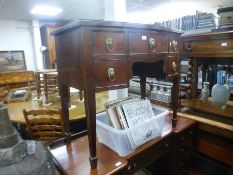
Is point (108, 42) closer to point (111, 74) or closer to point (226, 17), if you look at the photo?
point (111, 74)

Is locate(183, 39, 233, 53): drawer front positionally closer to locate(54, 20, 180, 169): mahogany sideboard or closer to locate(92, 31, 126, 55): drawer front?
locate(54, 20, 180, 169): mahogany sideboard

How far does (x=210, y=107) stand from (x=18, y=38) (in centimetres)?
565

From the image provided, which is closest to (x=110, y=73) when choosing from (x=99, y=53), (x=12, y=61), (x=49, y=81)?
(x=99, y=53)

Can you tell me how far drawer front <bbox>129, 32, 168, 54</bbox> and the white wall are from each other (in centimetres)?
548

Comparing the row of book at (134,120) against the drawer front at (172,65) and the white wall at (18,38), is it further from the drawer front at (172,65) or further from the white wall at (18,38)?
the white wall at (18,38)

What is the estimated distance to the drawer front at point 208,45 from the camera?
1.36 metres

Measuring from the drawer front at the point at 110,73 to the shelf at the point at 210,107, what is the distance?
40.3 inches

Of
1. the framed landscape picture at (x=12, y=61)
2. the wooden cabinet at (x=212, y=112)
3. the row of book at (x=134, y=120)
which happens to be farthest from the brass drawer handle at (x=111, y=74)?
the framed landscape picture at (x=12, y=61)

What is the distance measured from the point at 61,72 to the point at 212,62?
5.46 ft

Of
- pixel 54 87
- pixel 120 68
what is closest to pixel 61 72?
pixel 120 68

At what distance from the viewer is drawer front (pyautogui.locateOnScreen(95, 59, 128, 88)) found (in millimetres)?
839

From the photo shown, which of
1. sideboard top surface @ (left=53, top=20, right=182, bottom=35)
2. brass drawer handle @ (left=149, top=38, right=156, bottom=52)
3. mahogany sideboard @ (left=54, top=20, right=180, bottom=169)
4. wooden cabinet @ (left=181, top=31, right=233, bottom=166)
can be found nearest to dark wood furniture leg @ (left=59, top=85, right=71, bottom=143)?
mahogany sideboard @ (left=54, top=20, right=180, bottom=169)

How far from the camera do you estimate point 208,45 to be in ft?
4.85

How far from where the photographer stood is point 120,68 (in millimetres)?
916
